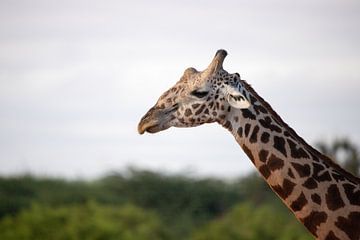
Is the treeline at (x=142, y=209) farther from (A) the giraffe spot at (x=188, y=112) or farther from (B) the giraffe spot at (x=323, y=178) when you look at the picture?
(B) the giraffe spot at (x=323, y=178)

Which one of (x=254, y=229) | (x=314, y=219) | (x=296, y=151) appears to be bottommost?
(x=314, y=219)

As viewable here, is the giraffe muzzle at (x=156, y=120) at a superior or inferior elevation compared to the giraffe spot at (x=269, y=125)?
superior

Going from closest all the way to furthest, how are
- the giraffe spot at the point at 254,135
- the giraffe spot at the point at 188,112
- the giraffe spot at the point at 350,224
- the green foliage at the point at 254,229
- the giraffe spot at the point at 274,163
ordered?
the giraffe spot at the point at 350,224 → the giraffe spot at the point at 274,163 → the giraffe spot at the point at 254,135 → the giraffe spot at the point at 188,112 → the green foliage at the point at 254,229

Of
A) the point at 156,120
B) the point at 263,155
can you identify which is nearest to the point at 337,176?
the point at 263,155

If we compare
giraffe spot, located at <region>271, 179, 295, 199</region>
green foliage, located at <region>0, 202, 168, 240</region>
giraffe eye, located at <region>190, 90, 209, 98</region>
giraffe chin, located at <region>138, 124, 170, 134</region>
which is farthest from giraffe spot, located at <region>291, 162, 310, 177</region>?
green foliage, located at <region>0, 202, 168, 240</region>

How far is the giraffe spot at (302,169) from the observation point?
11.8m

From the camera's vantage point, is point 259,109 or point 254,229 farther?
point 254,229

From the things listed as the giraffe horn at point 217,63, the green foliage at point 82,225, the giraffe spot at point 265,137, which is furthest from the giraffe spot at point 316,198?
the green foliage at point 82,225

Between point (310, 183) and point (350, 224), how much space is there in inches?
18.5

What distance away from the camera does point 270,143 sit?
39.0ft

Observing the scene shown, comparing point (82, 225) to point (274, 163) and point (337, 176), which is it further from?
point (337, 176)

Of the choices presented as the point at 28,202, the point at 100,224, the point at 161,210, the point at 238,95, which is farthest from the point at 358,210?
the point at 161,210

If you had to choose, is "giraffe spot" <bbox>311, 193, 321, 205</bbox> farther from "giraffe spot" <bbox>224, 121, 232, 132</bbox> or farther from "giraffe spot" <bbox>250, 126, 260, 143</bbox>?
"giraffe spot" <bbox>224, 121, 232, 132</bbox>

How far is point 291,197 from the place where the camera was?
11.8 m
